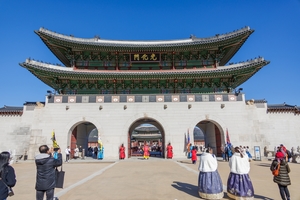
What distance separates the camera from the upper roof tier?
1859 cm

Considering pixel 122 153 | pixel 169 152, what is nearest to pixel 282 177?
pixel 169 152

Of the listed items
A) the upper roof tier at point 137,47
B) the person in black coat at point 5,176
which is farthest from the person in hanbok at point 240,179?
the upper roof tier at point 137,47

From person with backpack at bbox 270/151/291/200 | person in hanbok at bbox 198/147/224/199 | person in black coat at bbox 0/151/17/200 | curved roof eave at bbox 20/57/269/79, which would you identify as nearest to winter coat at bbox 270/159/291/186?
person with backpack at bbox 270/151/291/200

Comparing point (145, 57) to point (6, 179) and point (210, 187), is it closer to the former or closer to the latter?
point (210, 187)

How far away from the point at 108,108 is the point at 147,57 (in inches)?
270

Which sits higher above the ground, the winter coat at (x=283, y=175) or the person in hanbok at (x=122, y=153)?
the winter coat at (x=283, y=175)

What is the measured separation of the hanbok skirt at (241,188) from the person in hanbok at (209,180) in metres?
0.32

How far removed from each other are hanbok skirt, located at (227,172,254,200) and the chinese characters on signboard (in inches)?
645

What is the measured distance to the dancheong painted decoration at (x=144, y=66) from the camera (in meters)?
18.0

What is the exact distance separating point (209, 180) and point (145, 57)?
16.5 m

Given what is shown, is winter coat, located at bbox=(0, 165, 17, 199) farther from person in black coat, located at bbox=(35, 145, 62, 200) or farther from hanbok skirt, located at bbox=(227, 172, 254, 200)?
hanbok skirt, located at bbox=(227, 172, 254, 200)

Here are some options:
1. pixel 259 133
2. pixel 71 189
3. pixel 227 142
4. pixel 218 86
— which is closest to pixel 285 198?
pixel 71 189

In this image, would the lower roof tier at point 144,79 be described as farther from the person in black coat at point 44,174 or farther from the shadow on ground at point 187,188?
the person in black coat at point 44,174

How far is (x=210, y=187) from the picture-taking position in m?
5.42
